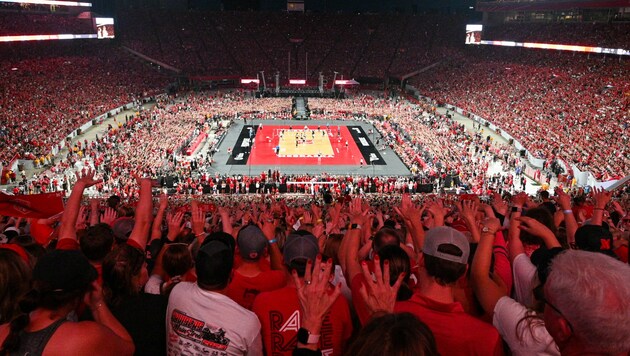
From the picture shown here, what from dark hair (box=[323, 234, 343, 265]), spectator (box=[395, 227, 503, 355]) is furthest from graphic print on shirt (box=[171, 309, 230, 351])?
dark hair (box=[323, 234, 343, 265])

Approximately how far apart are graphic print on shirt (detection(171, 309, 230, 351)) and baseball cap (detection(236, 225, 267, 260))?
100 cm

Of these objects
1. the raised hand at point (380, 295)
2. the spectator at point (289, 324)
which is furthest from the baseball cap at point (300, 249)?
the raised hand at point (380, 295)

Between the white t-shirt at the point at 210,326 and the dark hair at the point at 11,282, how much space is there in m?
0.95

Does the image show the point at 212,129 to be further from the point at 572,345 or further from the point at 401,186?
the point at 572,345

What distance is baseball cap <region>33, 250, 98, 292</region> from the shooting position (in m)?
2.80

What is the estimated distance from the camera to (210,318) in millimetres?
3170

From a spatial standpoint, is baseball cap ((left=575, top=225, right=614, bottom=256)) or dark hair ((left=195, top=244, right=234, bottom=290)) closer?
dark hair ((left=195, top=244, right=234, bottom=290))

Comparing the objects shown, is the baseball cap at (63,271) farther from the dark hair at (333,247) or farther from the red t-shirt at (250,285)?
the dark hair at (333,247)

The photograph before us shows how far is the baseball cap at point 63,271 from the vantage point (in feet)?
9.18

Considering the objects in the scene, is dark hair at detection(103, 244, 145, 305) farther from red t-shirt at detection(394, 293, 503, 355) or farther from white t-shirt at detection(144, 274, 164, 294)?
red t-shirt at detection(394, 293, 503, 355)

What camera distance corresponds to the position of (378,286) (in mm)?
2809

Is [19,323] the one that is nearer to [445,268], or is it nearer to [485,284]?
[445,268]

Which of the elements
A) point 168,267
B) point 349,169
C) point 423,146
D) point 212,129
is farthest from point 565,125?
point 168,267

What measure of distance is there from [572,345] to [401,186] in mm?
24872
